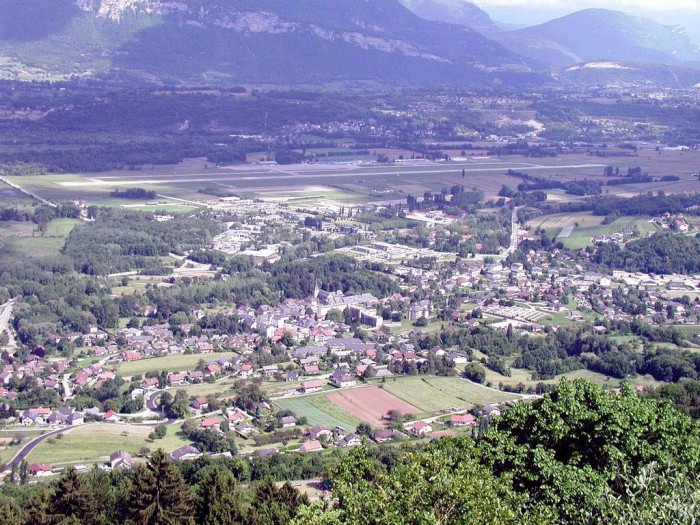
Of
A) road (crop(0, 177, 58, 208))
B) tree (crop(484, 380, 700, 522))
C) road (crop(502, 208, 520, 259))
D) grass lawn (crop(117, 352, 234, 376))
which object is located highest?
tree (crop(484, 380, 700, 522))

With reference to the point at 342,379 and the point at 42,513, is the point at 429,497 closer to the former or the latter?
the point at 42,513

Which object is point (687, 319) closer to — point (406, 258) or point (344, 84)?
point (406, 258)

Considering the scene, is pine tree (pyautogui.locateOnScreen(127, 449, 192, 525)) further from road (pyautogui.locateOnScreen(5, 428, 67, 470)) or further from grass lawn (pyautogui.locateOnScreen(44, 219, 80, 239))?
grass lawn (pyautogui.locateOnScreen(44, 219, 80, 239))

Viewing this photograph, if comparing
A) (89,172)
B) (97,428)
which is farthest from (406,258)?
(89,172)

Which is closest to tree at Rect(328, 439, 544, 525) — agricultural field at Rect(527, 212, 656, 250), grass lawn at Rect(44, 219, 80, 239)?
grass lawn at Rect(44, 219, 80, 239)

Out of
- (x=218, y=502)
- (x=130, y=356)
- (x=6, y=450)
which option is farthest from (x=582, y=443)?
(x=130, y=356)
